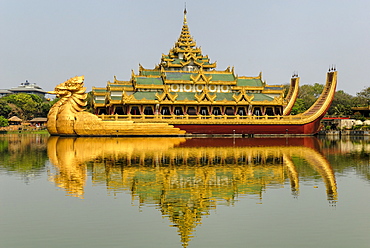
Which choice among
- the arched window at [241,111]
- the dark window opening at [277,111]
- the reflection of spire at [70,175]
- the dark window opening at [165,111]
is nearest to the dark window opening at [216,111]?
the arched window at [241,111]

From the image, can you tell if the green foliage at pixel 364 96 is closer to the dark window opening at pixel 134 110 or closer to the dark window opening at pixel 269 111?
the dark window opening at pixel 269 111

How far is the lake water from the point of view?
31.0 ft

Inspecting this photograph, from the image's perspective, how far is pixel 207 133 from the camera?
160 feet

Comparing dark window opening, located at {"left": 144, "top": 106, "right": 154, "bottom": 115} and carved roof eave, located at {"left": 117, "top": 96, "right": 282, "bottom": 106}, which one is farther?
dark window opening, located at {"left": 144, "top": 106, "right": 154, "bottom": 115}

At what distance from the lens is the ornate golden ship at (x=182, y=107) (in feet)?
149

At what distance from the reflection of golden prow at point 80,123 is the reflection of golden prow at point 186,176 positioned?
18.2 meters

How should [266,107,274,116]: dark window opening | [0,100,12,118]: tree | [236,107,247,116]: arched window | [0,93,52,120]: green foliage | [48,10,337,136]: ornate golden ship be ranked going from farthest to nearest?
[0,93,52,120]: green foliage < [0,100,12,118]: tree < [266,107,274,116]: dark window opening < [236,107,247,116]: arched window < [48,10,337,136]: ornate golden ship

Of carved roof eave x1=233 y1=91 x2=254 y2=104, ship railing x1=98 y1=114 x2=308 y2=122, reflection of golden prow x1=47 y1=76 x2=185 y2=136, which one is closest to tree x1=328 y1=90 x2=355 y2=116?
ship railing x1=98 y1=114 x2=308 y2=122

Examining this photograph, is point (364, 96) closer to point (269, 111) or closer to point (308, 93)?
point (308, 93)

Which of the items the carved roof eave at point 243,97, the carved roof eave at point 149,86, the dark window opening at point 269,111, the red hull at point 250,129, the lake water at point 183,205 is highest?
the carved roof eave at point 149,86

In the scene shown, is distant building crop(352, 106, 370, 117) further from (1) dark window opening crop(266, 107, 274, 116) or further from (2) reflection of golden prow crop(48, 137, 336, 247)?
(2) reflection of golden prow crop(48, 137, 336, 247)

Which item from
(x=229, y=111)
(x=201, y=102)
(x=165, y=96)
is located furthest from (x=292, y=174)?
(x=229, y=111)

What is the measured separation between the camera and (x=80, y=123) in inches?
1753

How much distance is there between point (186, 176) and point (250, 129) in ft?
108
